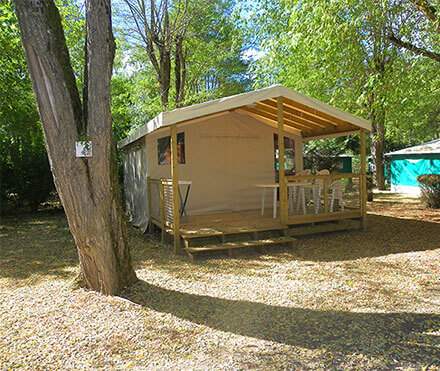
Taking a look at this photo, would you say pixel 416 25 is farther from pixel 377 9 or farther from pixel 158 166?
pixel 158 166

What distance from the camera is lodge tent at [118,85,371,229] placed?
28.6 feet

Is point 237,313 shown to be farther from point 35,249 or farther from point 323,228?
point 35,249

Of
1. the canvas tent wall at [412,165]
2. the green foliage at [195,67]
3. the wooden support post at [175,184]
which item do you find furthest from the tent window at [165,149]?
the canvas tent wall at [412,165]

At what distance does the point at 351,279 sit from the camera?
4.80m

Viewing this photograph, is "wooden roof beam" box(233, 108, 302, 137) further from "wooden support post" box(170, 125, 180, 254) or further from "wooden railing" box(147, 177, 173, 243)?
"wooden support post" box(170, 125, 180, 254)

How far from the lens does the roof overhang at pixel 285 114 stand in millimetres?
6402

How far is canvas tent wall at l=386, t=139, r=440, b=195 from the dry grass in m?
11.3

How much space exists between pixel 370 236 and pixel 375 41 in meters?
3.98

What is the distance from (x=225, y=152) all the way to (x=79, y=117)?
5.73 m

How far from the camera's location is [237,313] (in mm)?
3811

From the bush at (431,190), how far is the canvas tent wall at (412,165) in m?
3.92

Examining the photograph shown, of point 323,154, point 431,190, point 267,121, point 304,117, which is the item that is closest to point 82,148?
point 304,117

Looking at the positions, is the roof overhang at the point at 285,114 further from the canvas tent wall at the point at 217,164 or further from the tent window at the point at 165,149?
the tent window at the point at 165,149

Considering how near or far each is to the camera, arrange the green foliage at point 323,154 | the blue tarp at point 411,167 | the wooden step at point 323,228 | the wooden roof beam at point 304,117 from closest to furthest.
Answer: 1. the wooden step at point 323,228
2. the wooden roof beam at point 304,117
3. the blue tarp at point 411,167
4. the green foliage at point 323,154
